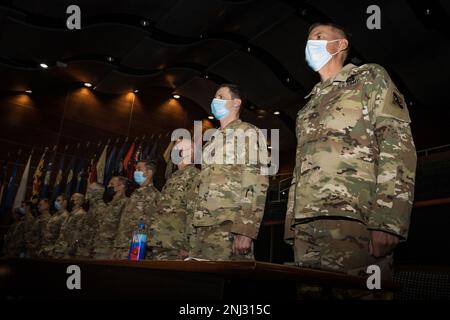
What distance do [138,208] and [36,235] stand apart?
11.9ft

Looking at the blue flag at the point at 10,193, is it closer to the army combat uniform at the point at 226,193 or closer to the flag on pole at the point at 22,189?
the flag on pole at the point at 22,189

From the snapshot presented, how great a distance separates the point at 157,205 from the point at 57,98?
19.2 ft

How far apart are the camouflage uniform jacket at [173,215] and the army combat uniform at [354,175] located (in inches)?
72.3

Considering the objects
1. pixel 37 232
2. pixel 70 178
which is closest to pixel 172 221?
pixel 37 232

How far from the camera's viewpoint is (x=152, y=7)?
5.50 metres

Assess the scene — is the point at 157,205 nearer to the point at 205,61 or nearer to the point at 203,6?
the point at 203,6

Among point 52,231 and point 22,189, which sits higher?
point 22,189

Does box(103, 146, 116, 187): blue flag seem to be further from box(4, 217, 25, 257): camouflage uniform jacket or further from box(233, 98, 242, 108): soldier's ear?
box(233, 98, 242, 108): soldier's ear

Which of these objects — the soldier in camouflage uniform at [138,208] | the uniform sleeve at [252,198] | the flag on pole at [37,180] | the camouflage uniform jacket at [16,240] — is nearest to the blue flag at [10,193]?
the flag on pole at [37,180]

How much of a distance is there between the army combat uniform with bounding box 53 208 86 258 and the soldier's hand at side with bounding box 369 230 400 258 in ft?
16.7

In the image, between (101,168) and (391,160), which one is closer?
(391,160)

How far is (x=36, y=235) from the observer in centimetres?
670

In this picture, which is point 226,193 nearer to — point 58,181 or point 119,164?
point 119,164

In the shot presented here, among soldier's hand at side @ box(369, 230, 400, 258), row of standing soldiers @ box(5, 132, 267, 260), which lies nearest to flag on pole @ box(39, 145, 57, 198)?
row of standing soldiers @ box(5, 132, 267, 260)
